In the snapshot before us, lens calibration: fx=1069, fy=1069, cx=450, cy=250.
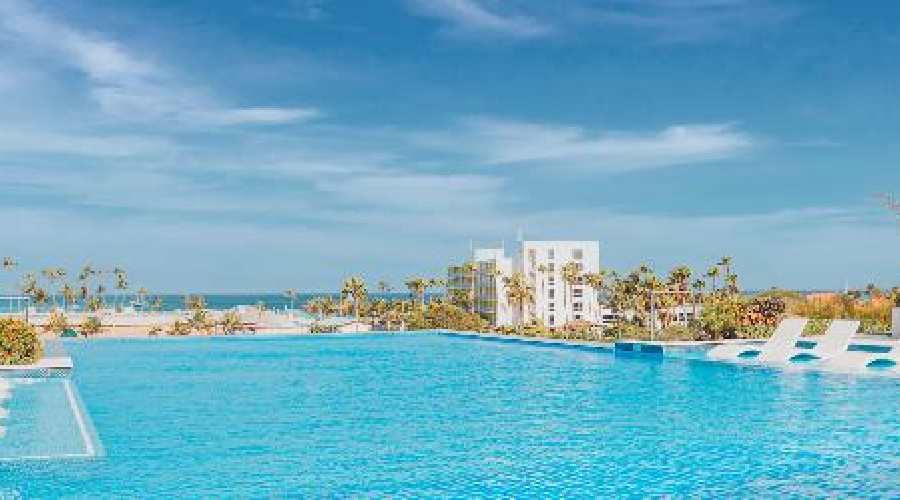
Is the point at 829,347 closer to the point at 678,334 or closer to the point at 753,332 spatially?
the point at 678,334

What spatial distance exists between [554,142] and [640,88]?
4.87m

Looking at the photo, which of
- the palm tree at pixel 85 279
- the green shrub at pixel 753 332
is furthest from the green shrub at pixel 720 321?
the palm tree at pixel 85 279

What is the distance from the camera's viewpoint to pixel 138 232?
5803 centimetres

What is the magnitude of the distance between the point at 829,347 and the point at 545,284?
220ft

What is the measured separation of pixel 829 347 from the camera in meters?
21.3

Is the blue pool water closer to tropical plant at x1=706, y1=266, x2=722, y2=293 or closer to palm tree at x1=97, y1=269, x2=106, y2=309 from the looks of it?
tropical plant at x1=706, y1=266, x2=722, y2=293

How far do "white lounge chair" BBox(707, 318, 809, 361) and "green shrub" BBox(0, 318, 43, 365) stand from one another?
13868 mm

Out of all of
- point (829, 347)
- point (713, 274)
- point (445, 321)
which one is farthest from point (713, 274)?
point (829, 347)

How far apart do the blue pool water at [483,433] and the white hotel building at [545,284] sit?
62724 mm

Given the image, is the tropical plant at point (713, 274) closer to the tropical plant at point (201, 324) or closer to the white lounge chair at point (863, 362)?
the tropical plant at point (201, 324)

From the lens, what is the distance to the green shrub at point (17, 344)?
722 inches

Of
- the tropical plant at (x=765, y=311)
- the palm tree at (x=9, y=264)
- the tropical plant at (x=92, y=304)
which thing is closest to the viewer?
the tropical plant at (x=765, y=311)

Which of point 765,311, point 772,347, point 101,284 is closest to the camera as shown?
point 772,347

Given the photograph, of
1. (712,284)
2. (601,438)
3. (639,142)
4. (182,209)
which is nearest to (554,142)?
(639,142)
